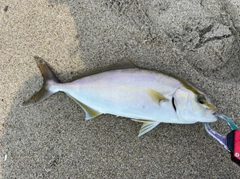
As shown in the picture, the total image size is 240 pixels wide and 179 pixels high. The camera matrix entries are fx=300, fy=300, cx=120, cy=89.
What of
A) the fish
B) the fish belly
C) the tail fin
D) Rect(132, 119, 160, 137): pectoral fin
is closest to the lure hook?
the fish

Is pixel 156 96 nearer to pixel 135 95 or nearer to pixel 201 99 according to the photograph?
pixel 135 95

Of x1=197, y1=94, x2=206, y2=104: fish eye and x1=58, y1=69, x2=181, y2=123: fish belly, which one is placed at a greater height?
x1=197, y1=94, x2=206, y2=104: fish eye

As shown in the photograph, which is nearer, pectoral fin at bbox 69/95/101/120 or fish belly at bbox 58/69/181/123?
fish belly at bbox 58/69/181/123

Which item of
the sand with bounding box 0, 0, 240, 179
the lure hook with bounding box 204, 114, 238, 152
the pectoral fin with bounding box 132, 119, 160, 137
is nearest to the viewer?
the lure hook with bounding box 204, 114, 238, 152

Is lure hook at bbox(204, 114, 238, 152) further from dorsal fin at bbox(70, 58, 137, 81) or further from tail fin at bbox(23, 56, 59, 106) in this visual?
tail fin at bbox(23, 56, 59, 106)

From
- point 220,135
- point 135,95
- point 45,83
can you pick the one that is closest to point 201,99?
point 220,135

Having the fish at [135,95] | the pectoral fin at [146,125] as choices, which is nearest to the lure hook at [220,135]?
the fish at [135,95]

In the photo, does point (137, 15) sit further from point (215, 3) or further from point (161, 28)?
point (215, 3)
